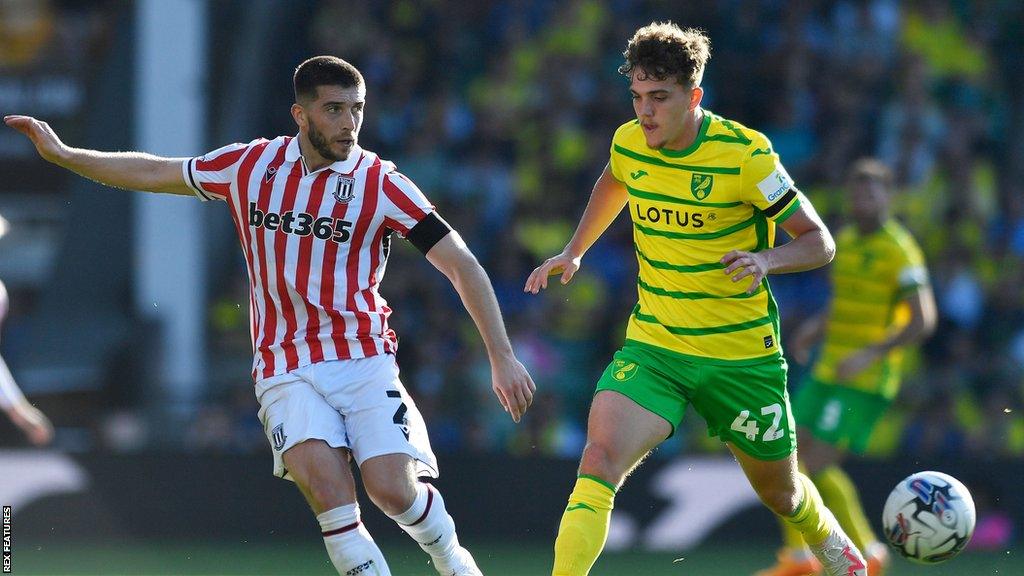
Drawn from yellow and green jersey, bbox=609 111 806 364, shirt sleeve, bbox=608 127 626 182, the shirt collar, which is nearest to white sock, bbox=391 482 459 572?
yellow and green jersey, bbox=609 111 806 364

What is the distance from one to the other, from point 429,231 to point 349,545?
1.15m

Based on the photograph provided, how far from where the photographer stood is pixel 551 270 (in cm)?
584

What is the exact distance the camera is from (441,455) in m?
10.1

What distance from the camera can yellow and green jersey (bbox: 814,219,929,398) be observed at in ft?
26.9

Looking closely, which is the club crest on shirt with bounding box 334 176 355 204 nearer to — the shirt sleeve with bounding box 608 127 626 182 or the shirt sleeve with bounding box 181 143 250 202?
the shirt sleeve with bounding box 181 143 250 202

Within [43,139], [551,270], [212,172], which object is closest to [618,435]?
[551,270]

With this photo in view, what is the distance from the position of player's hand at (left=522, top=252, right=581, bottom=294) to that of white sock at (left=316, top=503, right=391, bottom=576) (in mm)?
1091

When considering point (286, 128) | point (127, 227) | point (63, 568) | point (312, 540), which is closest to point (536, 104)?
point (286, 128)

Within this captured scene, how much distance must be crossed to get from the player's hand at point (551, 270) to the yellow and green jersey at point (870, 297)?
275 cm

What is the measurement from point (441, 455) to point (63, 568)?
2.52 meters

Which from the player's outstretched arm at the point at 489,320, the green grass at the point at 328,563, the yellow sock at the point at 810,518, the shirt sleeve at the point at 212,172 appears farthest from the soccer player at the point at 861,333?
the shirt sleeve at the point at 212,172

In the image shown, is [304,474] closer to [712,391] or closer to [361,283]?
[361,283]

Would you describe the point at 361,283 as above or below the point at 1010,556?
above

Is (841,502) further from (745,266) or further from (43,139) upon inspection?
(43,139)
